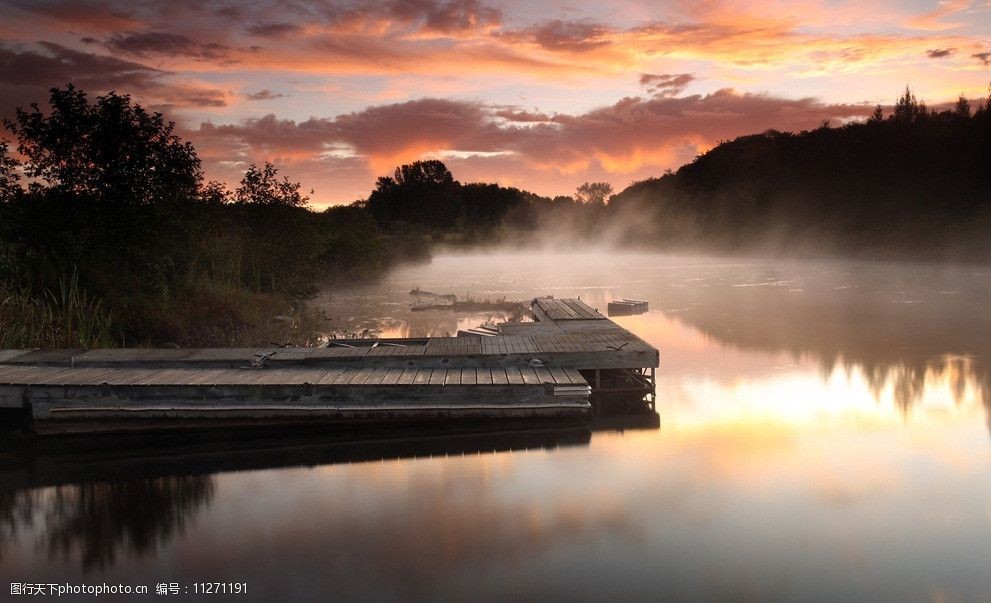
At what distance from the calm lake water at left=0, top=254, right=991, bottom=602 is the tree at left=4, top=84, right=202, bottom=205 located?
908 centimetres

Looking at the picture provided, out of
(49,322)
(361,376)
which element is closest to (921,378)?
(361,376)

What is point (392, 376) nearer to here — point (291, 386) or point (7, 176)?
point (291, 386)

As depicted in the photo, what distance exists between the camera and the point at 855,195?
230 feet

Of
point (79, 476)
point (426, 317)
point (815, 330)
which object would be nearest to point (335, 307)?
point (426, 317)

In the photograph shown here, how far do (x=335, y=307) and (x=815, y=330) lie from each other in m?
15.7

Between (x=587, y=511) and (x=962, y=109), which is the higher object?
(x=962, y=109)

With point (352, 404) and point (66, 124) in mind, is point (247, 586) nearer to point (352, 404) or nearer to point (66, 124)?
point (352, 404)

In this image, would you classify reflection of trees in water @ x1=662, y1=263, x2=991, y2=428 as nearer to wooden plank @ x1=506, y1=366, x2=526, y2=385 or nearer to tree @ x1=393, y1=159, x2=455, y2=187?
wooden plank @ x1=506, y1=366, x2=526, y2=385

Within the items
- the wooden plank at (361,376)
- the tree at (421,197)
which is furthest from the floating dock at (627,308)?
Answer: the tree at (421,197)

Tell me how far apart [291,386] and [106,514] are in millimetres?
2952

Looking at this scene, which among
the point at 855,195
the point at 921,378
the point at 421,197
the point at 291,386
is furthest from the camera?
the point at 421,197

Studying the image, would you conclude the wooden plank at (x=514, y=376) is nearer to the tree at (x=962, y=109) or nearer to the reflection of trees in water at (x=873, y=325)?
the reflection of trees in water at (x=873, y=325)

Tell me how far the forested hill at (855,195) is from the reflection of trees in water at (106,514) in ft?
173

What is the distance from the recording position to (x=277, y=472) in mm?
9234
